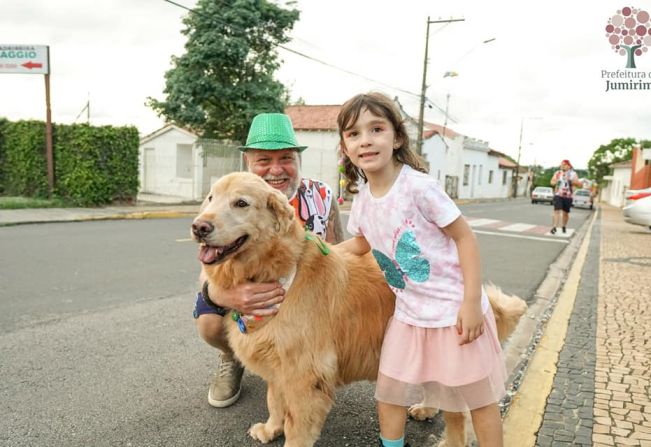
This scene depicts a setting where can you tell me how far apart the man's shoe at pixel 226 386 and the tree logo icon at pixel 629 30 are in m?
11.3

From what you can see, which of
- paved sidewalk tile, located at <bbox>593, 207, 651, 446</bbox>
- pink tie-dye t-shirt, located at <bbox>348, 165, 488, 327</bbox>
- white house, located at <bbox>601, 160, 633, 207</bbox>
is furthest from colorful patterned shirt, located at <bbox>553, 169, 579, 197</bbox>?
white house, located at <bbox>601, 160, 633, 207</bbox>

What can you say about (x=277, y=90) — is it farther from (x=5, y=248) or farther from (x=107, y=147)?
(x=5, y=248)

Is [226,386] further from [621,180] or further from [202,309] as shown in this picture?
[621,180]

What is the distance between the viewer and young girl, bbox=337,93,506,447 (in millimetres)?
2168

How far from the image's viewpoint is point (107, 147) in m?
14.8

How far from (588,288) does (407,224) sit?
5.26m

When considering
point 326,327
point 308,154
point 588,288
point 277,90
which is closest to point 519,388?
point 326,327

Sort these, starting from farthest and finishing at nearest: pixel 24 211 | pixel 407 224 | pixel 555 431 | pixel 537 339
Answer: pixel 24 211, pixel 537 339, pixel 555 431, pixel 407 224

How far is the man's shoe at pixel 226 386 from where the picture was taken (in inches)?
118

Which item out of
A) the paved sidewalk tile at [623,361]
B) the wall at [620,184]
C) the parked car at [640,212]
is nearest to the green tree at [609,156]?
the wall at [620,184]

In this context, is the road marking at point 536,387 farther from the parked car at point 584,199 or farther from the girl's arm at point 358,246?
the parked car at point 584,199

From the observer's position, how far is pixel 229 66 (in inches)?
791

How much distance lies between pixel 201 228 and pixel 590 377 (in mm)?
3086

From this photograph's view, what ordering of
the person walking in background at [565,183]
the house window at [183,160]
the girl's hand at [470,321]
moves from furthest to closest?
the house window at [183,160] → the person walking in background at [565,183] → the girl's hand at [470,321]
